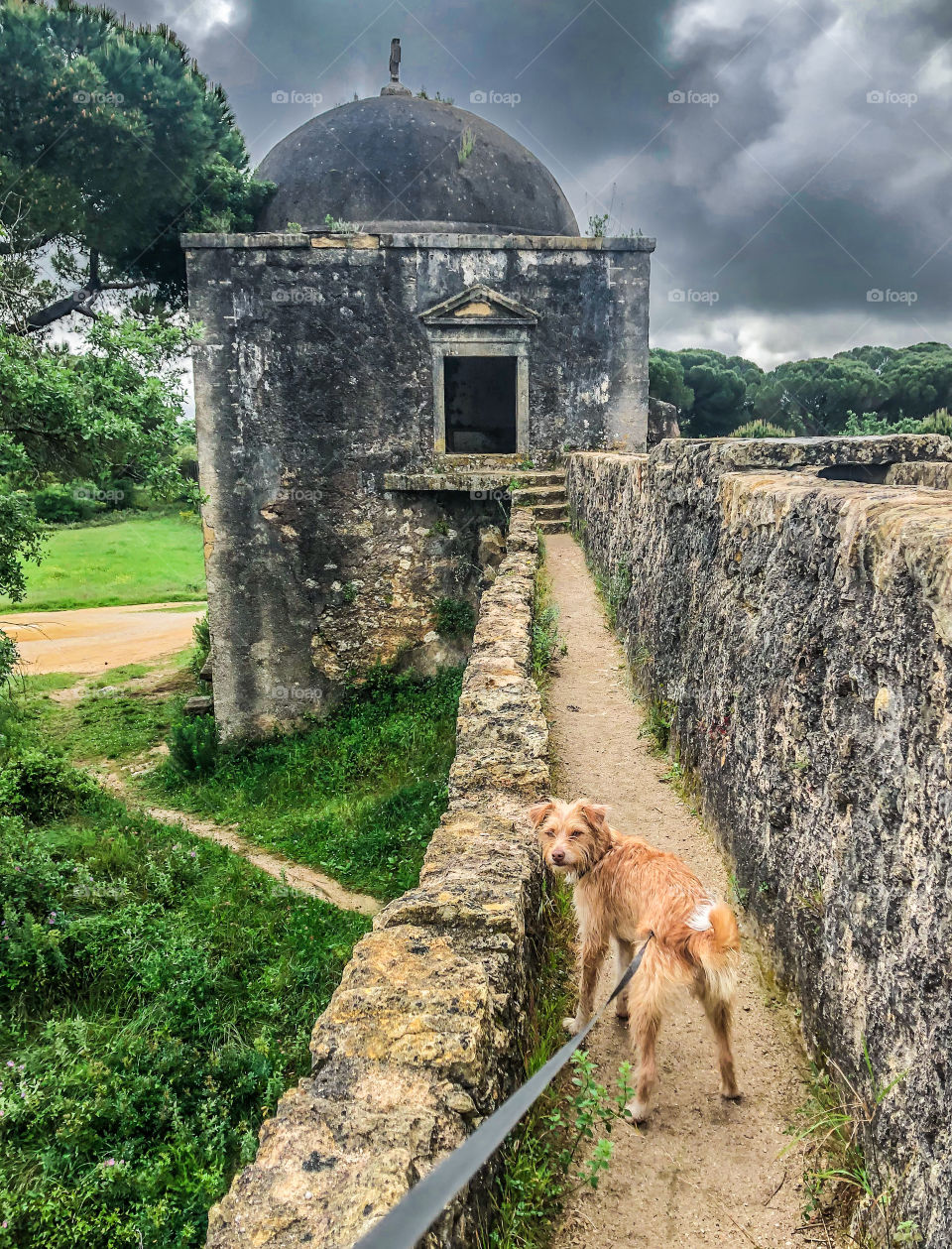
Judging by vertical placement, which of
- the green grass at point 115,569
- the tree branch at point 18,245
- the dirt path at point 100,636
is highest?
the tree branch at point 18,245

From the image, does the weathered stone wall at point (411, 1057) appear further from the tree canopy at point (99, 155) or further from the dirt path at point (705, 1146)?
the tree canopy at point (99, 155)

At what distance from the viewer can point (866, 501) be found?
2.40 meters

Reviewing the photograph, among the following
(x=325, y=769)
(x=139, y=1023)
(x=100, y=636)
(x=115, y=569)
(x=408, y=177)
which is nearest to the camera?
(x=139, y=1023)

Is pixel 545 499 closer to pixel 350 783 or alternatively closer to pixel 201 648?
pixel 350 783

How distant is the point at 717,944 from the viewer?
7.02 feet

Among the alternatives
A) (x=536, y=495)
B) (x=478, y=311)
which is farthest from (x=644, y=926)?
(x=478, y=311)

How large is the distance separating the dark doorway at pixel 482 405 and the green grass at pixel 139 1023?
1042cm

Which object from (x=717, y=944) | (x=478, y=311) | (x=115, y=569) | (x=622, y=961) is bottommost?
(x=115, y=569)

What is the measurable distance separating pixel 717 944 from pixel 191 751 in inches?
429

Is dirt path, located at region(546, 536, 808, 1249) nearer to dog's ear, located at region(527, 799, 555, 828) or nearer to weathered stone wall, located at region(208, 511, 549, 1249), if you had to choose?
A: weathered stone wall, located at region(208, 511, 549, 1249)

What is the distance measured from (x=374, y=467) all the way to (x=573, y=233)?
21.2 ft

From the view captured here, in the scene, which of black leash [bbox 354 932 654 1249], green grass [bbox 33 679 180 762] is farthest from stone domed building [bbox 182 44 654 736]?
black leash [bbox 354 932 654 1249]

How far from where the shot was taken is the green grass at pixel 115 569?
2294 cm

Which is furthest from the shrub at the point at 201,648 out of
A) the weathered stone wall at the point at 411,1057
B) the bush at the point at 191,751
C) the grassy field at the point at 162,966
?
the weathered stone wall at the point at 411,1057
